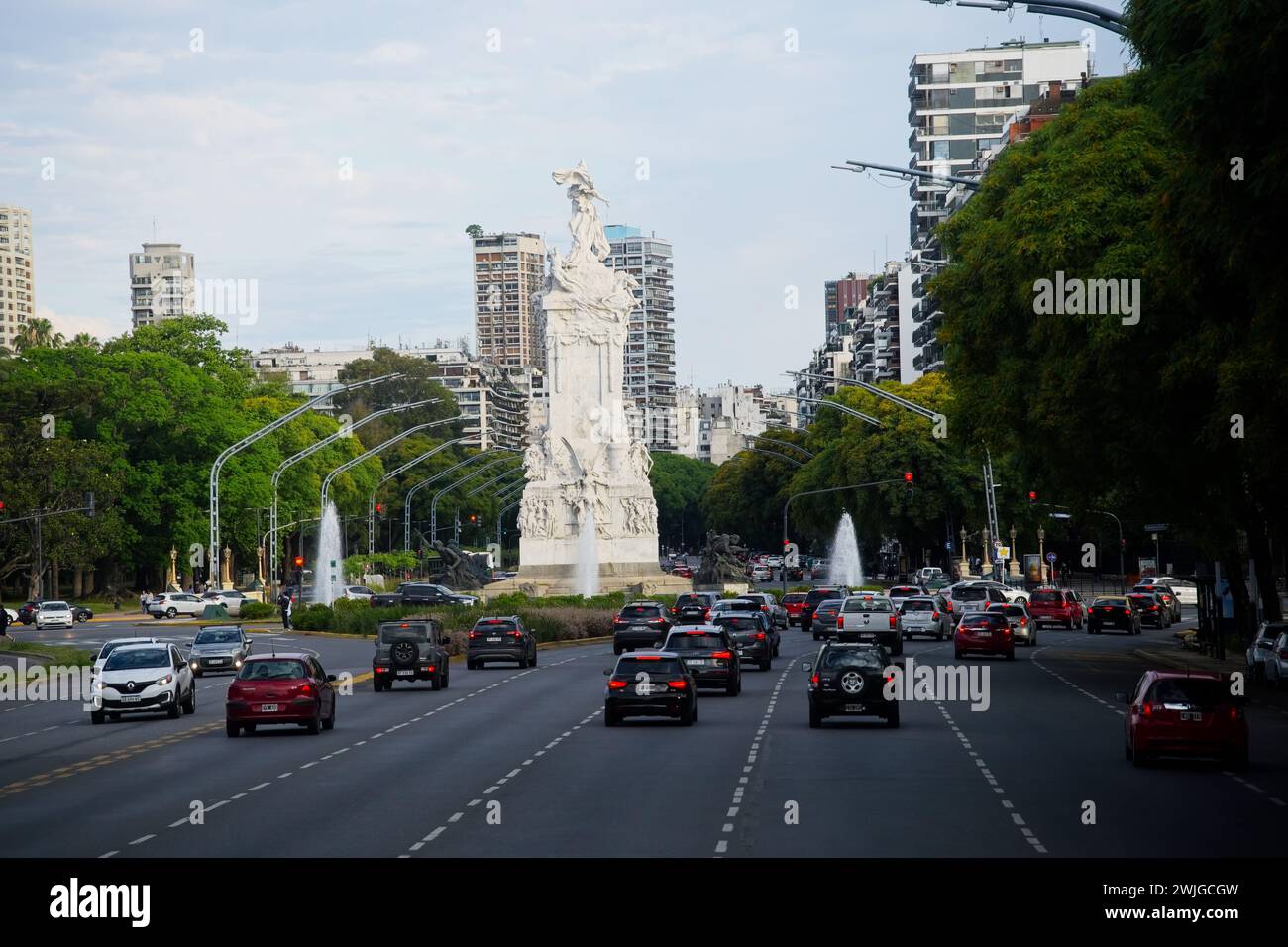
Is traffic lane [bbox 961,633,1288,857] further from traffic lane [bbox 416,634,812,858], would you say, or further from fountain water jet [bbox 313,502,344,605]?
fountain water jet [bbox 313,502,344,605]

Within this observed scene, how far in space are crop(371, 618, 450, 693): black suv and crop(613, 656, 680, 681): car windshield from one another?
1129 centimetres

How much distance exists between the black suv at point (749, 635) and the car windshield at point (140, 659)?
15.5m

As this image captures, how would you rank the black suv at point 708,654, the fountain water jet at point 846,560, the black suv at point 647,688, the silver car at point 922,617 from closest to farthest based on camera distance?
the black suv at point 647,688 → the black suv at point 708,654 → the silver car at point 922,617 → the fountain water jet at point 846,560

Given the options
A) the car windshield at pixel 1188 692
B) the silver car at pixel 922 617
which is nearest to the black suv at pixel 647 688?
the car windshield at pixel 1188 692

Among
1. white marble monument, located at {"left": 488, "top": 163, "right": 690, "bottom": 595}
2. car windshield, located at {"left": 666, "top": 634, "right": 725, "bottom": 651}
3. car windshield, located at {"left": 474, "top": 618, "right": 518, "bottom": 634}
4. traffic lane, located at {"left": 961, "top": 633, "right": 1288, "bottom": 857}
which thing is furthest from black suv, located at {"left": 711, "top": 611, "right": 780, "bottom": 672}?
white marble monument, located at {"left": 488, "top": 163, "right": 690, "bottom": 595}

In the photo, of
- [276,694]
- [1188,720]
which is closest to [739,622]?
[276,694]

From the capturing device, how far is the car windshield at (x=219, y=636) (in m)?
51.4

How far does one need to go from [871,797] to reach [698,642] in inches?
671

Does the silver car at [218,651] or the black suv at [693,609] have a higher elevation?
the black suv at [693,609]

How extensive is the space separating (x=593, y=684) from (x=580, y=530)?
54.8m

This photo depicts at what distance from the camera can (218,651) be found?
167 feet

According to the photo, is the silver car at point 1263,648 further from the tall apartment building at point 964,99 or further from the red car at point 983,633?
the tall apartment building at point 964,99

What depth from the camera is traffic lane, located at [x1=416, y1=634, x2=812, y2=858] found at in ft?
58.0
